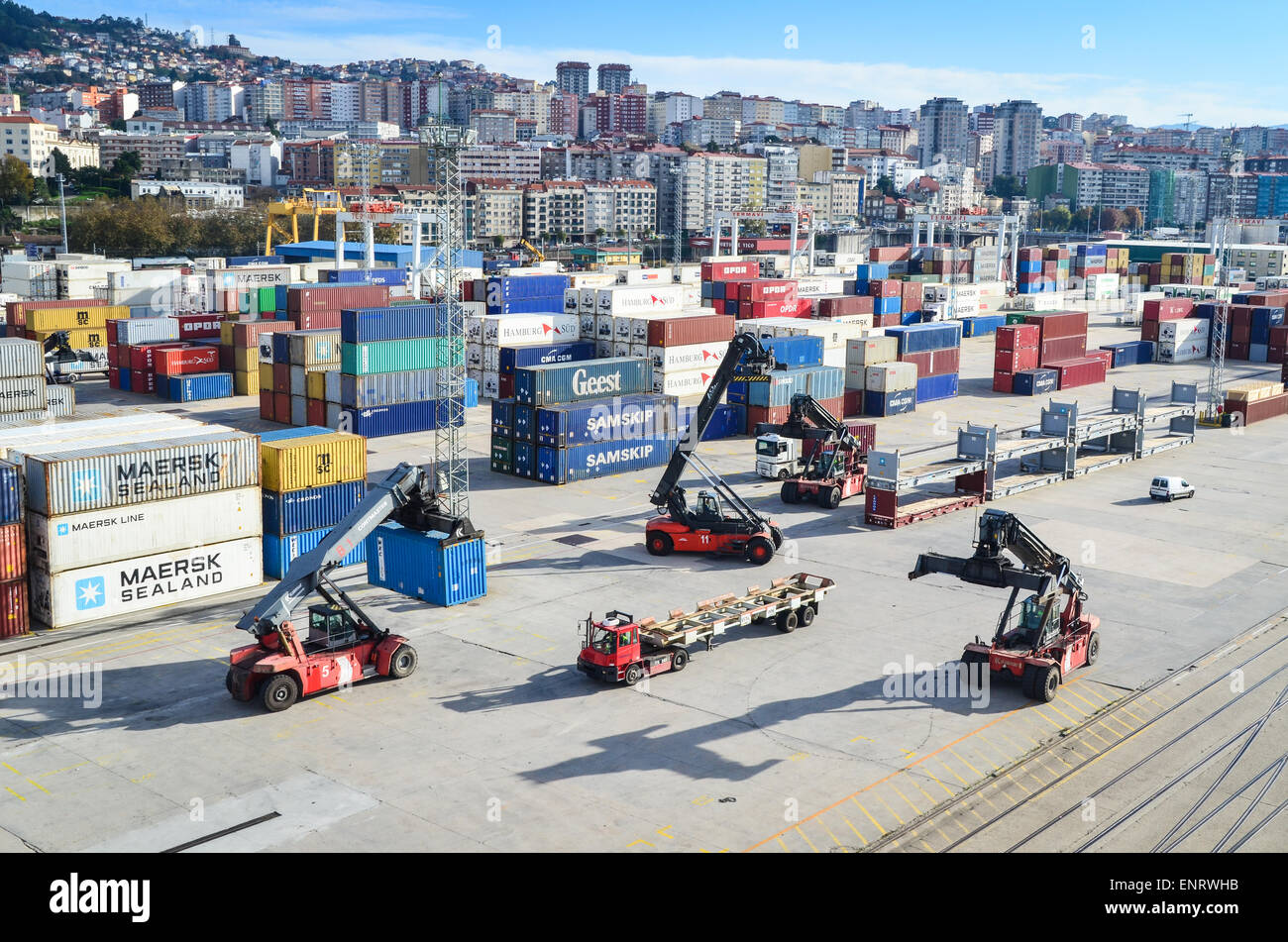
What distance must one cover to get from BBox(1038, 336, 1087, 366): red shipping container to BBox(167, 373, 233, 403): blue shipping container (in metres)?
58.6

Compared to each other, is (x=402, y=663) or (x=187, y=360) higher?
(x=187, y=360)

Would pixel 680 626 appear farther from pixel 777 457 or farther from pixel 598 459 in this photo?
pixel 598 459

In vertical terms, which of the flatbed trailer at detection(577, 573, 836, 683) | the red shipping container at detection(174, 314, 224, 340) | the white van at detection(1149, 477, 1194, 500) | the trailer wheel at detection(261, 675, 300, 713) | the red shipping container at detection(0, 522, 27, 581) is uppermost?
the red shipping container at detection(174, 314, 224, 340)

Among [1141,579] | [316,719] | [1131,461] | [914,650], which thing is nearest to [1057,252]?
[1131,461]

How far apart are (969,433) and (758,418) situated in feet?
52.3

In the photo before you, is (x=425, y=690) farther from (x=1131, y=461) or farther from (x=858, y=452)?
(x=1131, y=461)

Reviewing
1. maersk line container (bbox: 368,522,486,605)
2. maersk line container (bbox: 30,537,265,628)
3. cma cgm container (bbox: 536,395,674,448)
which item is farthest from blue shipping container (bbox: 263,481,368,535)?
cma cgm container (bbox: 536,395,674,448)

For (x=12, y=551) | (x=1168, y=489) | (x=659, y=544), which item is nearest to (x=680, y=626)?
(x=659, y=544)

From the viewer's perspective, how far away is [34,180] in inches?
7795

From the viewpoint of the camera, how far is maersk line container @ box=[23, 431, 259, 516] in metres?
35.5

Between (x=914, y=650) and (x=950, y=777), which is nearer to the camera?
(x=950, y=777)

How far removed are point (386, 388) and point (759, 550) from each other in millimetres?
29202

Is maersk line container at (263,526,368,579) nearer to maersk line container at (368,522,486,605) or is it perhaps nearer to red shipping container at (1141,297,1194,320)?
maersk line container at (368,522,486,605)

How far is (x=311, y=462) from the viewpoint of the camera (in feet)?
137
